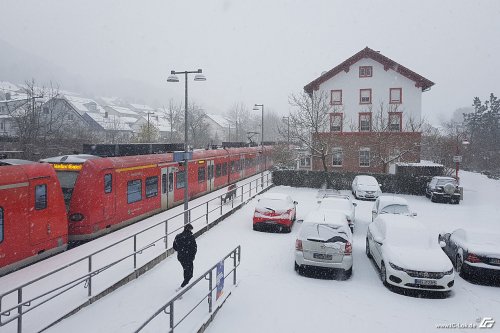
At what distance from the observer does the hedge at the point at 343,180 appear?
97.8 ft

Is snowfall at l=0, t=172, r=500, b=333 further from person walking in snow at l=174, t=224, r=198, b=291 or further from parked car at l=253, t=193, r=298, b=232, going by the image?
parked car at l=253, t=193, r=298, b=232

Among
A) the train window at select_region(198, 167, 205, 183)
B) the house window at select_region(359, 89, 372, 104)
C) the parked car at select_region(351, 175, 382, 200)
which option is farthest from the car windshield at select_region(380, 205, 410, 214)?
the house window at select_region(359, 89, 372, 104)

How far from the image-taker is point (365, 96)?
39.1 metres

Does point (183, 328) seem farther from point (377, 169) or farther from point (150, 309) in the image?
point (377, 169)

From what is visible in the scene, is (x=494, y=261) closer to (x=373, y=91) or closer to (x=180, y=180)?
(x=180, y=180)

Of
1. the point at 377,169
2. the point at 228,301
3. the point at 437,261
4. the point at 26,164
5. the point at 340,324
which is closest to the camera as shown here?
the point at 340,324

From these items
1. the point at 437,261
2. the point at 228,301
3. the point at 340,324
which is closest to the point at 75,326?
the point at 228,301

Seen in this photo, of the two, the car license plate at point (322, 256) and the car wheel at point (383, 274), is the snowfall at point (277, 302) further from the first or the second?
the car license plate at point (322, 256)

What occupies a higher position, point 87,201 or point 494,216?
point 87,201

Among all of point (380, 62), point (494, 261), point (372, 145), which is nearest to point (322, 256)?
point (494, 261)

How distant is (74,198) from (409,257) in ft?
33.6

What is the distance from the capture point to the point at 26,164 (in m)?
11.3

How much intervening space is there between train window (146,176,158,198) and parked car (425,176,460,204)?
58.7 feet

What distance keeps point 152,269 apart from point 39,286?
294cm
